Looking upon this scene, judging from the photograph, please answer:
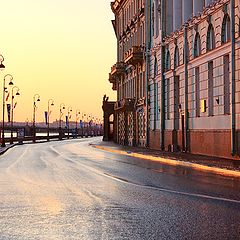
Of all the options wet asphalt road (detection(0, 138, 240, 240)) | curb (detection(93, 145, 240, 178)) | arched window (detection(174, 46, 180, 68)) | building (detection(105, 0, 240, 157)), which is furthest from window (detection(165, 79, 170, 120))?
wet asphalt road (detection(0, 138, 240, 240))

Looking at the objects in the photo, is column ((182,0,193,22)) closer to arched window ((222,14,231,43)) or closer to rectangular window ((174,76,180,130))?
rectangular window ((174,76,180,130))

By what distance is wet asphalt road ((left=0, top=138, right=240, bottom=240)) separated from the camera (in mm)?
8805

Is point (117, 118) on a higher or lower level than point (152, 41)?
lower

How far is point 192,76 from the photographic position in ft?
120

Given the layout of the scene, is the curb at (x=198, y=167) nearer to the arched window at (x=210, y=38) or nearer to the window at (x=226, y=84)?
the window at (x=226, y=84)

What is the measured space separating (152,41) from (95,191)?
35804 millimetres

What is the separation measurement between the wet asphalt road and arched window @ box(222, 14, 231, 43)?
44.5 ft

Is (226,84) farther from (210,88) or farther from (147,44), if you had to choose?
→ (147,44)

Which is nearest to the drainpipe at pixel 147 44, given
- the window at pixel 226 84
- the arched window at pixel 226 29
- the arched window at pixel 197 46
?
the arched window at pixel 197 46

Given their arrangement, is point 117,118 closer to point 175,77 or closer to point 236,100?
point 175,77

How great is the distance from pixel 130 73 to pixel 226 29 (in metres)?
31.8

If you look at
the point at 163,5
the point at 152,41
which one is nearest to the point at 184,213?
the point at 163,5

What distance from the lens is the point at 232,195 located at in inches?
541

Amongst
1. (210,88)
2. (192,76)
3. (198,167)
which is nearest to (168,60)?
(192,76)
